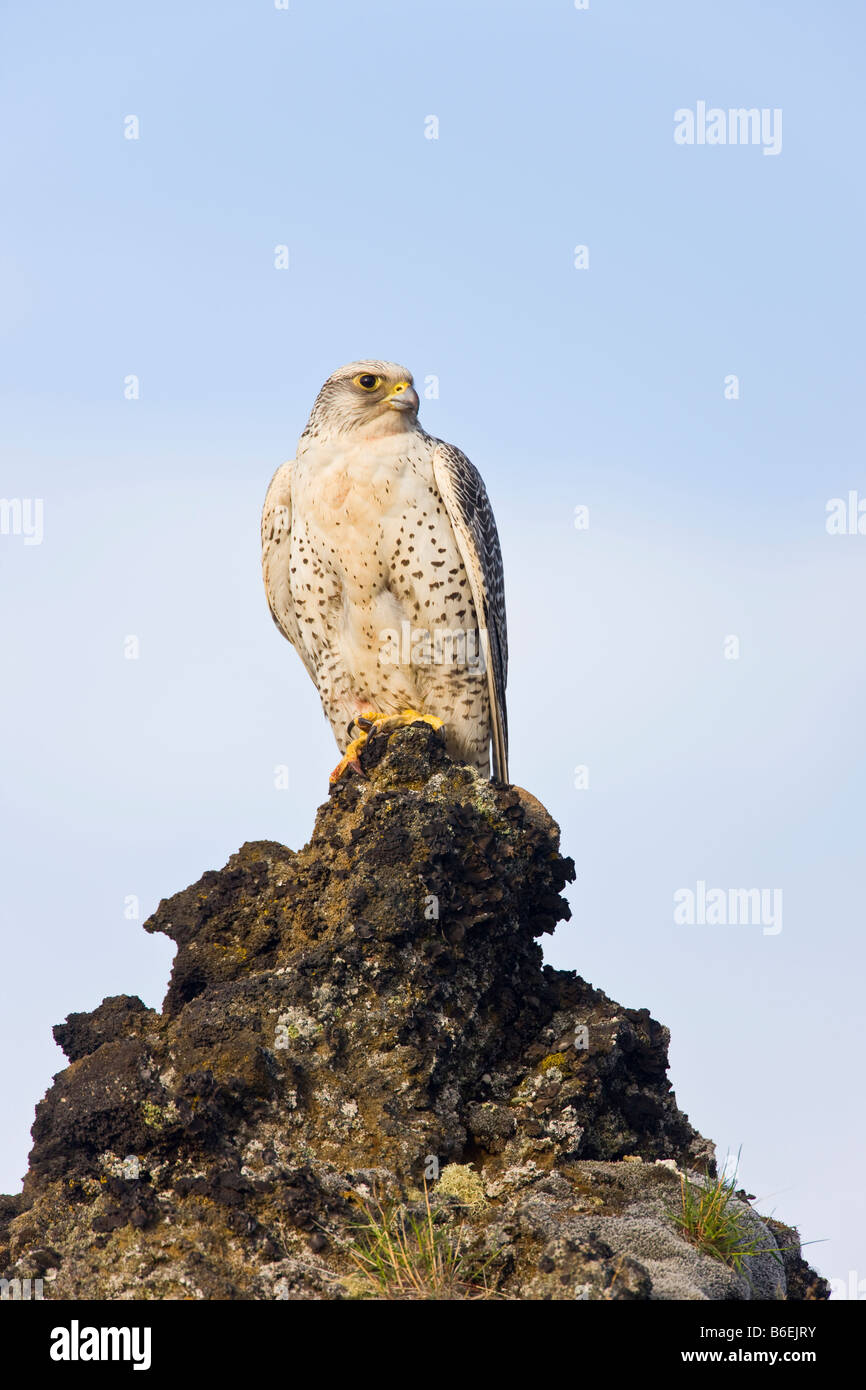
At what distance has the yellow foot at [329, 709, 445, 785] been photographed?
10148 millimetres

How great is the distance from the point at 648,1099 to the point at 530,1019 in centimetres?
83

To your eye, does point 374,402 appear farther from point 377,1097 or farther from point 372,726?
point 377,1097

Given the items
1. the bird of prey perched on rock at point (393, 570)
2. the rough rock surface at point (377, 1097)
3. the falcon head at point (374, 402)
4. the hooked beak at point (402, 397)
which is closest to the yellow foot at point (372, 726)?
the bird of prey perched on rock at point (393, 570)

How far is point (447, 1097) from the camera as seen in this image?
8.07 meters

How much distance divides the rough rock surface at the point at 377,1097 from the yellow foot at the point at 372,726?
228mm

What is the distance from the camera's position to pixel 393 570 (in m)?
10.7

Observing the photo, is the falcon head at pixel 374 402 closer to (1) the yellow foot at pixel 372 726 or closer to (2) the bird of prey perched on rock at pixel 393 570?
(2) the bird of prey perched on rock at pixel 393 570

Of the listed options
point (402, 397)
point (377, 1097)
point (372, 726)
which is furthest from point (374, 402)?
point (377, 1097)

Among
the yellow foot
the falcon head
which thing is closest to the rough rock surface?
the yellow foot

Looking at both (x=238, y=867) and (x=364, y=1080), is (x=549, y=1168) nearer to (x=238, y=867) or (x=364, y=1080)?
(x=364, y=1080)

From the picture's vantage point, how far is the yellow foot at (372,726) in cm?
1015

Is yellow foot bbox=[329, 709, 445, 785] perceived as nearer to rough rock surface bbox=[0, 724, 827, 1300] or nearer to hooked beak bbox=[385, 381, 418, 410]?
rough rock surface bbox=[0, 724, 827, 1300]

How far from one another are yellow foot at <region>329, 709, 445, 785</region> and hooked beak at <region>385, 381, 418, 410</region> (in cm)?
227
